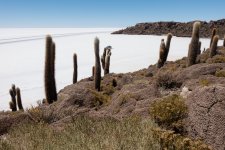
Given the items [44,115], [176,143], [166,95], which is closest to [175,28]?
[166,95]

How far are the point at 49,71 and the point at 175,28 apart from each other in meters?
99.1

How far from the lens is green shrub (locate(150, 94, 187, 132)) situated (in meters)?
7.82

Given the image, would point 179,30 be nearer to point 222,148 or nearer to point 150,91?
point 150,91

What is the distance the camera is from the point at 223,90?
746 centimetres

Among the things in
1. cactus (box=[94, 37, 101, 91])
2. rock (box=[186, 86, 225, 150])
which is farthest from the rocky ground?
cactus (box=[94, 37, 101, 91])

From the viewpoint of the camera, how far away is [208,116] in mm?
7129

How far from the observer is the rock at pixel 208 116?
6770 millimetres

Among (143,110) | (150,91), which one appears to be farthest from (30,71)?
(143,110)

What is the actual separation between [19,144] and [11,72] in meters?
54.4

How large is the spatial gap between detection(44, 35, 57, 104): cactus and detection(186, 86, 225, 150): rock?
14350mm

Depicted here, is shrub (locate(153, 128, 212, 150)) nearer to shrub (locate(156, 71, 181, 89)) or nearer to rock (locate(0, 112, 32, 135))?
rock (locate(0, 112, 32, 135))

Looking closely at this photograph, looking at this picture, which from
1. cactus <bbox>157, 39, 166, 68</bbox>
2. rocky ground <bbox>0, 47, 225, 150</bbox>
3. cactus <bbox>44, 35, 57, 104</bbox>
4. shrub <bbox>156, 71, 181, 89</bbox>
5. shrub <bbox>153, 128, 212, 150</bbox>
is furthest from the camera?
cactus <bbox>157, 39, 166, 68</bbox>

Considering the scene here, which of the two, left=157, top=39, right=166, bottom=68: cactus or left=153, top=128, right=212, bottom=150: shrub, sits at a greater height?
left=153, top=128, right=212, bottom=150: shrub

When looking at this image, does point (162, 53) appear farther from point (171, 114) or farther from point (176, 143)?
point (176, 143)
